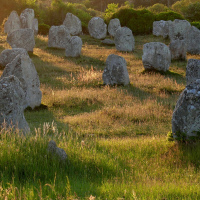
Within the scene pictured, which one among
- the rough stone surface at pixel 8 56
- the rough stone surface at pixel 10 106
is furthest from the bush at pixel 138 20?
the rough stone surface at pixel 10 106

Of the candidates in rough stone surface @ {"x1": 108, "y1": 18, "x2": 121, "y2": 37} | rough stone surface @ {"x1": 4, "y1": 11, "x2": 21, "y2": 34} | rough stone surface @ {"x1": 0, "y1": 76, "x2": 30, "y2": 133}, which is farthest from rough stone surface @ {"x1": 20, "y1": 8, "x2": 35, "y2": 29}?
rough stone surface @ {"x1": 0, "y1": 76, "x2": 30, "y2": 133}

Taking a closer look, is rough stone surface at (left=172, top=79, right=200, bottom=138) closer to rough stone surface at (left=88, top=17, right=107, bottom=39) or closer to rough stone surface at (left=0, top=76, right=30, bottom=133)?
rough stone surface at (left=0, top=76, right=30, bottom=133)

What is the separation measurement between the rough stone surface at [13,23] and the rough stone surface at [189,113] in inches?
1470

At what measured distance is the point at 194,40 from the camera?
30.1m

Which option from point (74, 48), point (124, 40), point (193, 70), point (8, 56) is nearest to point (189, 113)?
point (193, 70)

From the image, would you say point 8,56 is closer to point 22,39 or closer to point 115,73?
point 22,39

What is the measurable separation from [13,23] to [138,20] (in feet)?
55.7

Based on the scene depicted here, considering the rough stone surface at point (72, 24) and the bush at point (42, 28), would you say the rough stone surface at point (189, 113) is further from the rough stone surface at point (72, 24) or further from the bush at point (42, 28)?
the bush at point (42, 28)

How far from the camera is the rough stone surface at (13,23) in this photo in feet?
137

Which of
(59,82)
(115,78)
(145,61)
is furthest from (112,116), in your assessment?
(145,61)

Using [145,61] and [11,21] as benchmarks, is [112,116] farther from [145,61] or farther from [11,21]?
[11,21]

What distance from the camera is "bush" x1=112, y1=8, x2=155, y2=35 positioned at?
4675 centimetres

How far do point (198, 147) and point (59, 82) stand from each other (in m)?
13.7

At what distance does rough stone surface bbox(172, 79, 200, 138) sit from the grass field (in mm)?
377
